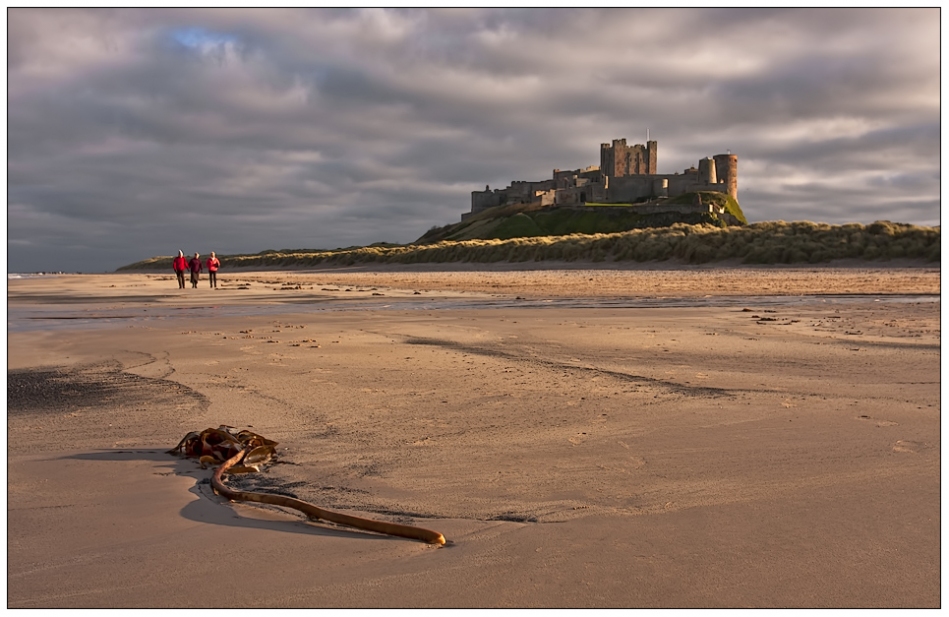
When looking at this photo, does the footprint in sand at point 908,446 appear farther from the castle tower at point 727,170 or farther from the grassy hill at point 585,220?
the castle tower at point 727,170

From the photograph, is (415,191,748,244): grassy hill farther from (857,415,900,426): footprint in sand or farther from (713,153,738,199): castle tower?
(857,415,900,426): footprint in sand

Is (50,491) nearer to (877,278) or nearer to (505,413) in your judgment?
(505,413)

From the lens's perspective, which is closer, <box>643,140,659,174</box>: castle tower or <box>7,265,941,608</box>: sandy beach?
<box>7,265,941,608</box>: sandy beach

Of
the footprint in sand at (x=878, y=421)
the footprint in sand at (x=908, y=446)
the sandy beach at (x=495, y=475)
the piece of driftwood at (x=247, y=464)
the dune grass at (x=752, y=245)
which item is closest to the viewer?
the sandy beach at (x=495, y=475)

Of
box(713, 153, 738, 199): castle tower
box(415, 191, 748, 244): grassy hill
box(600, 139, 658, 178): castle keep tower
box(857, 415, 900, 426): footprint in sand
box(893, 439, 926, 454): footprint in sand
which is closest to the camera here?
box(893, 439, 926, 454): footprint in sand

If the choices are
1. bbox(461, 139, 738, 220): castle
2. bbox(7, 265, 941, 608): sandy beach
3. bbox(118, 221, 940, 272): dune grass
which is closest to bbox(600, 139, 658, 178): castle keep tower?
bbox(461, 139, 738, 220): castle

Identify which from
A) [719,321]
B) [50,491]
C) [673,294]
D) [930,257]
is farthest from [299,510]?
[930,257]

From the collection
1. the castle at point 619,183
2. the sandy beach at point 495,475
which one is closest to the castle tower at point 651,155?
the castle at point 619,183

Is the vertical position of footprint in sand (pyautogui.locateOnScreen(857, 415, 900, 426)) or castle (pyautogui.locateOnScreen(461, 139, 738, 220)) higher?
castle (pyautogui.locateOnScreen(461, 139, 738, 220))
